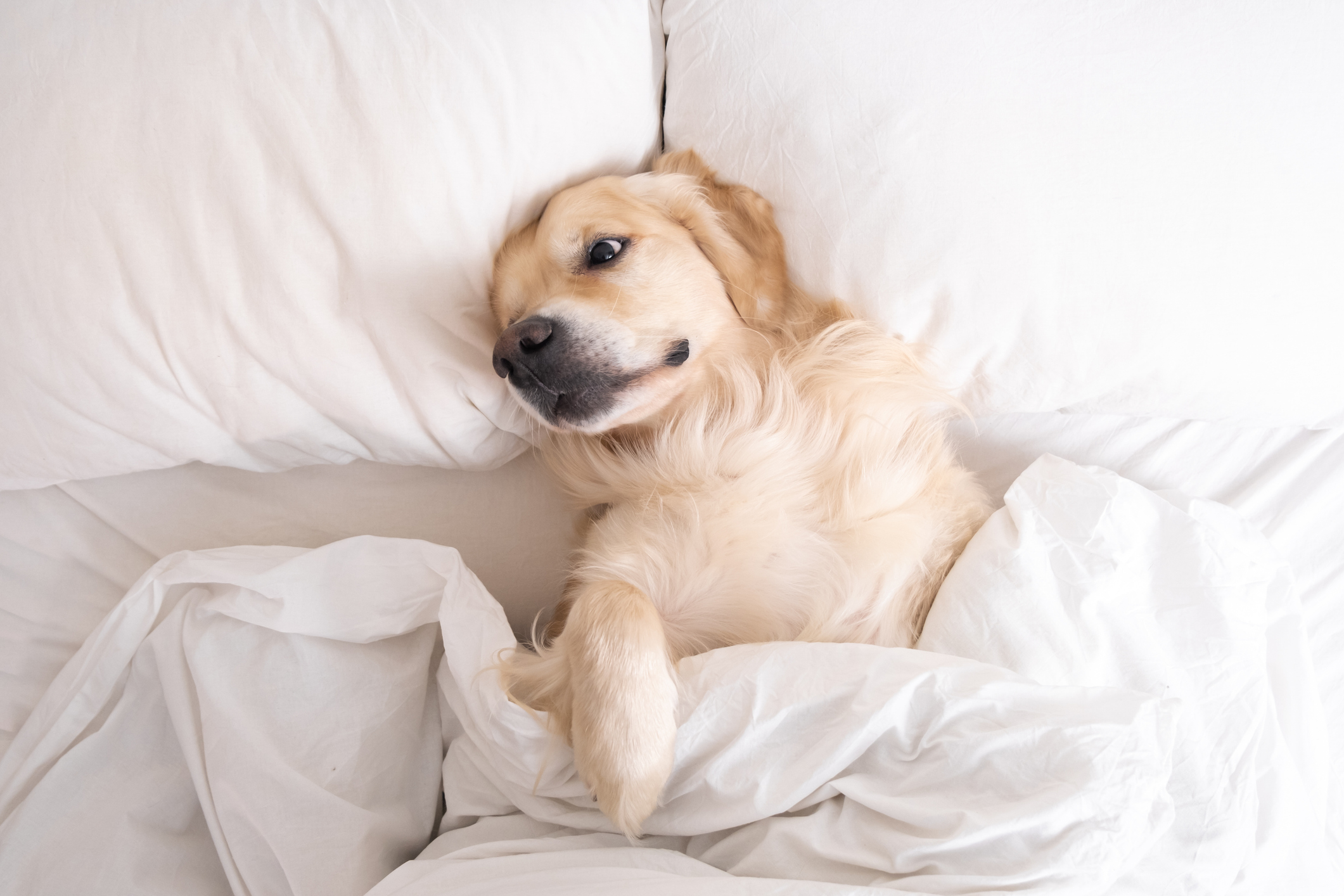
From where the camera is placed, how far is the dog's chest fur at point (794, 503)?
1.17 m

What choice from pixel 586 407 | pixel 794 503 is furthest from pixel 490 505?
pixel 794 503

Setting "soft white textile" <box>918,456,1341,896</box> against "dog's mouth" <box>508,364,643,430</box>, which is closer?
"soft white textile" <box>918,456,1341,896</box>

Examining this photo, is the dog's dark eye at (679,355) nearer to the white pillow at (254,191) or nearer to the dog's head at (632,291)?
the dog's head at (632,291)

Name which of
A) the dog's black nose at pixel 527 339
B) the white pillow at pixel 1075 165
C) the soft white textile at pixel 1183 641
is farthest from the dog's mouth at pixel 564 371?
the soft white textile at pixel 1183 641

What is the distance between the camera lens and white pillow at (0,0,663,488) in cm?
112

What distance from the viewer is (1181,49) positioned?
3.74 feet

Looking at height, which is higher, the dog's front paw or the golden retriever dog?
the golden retriever dog

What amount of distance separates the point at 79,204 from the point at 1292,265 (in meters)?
1.84

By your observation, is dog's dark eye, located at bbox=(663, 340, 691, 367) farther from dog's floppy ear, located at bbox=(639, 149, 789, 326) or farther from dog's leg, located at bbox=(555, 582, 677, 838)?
dog's leg, located at bbox=(555, 582, 677, 838)

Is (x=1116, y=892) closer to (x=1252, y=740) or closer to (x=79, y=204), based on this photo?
(x=1252, y=740)

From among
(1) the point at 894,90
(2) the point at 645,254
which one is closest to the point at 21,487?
(2) the point at 645,254

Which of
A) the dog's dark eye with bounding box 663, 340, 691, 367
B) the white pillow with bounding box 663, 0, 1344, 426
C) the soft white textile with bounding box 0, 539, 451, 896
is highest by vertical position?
the white pillow with bounding box 663, 0, 1344, 426

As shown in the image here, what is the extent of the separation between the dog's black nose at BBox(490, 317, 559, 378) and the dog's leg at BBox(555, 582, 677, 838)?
0.40m

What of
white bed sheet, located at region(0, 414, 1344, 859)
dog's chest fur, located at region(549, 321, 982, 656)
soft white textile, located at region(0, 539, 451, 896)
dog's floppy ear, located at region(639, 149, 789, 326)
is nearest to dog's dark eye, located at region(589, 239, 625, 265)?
dog's floppy ear, located at region(639, 149, 789, 326)
